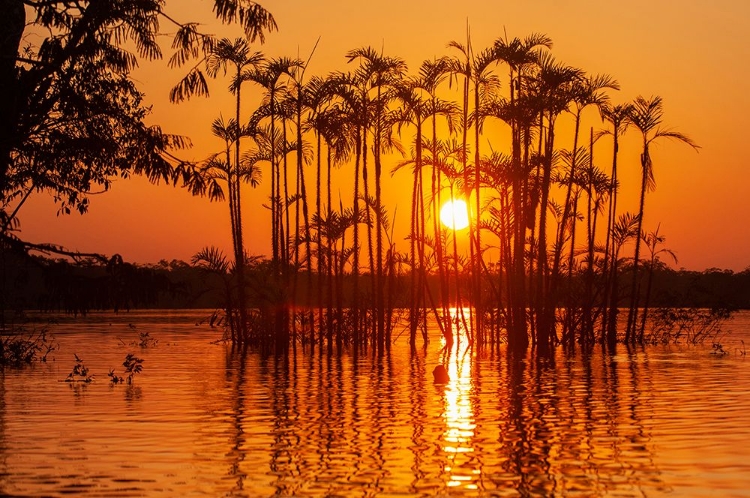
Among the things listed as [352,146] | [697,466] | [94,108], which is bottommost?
[697,466]

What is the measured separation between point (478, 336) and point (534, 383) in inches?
488

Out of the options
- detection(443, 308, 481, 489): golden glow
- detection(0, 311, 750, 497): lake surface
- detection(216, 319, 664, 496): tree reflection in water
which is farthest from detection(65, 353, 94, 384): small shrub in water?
detection(443, 308, 481, 489): golden glow

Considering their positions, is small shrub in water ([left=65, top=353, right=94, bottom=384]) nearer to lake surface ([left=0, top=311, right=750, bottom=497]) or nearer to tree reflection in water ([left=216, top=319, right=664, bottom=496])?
lake surface ([left=0, top=311, right=750, bottom=497])

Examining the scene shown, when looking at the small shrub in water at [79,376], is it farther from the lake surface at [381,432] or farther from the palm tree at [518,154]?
the palm tree at [518,154]

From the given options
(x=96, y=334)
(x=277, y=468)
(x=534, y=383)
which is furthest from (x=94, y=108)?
(x=96, y=334)

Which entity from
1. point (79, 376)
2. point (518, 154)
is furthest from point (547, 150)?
point (79, 376)

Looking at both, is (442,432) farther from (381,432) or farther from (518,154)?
(518,154)

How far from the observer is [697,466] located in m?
12.8

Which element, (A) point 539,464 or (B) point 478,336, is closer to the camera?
(A) point 539,464

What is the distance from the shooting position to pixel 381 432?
16172 mm

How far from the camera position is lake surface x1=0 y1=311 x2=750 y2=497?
1186 cm

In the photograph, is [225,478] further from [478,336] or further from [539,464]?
[478,336]

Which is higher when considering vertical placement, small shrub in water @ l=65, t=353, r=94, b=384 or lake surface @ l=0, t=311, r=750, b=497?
small shrub in water @ l=65, t=353, r=94, b=384

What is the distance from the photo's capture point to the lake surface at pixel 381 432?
11859mm
